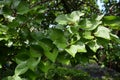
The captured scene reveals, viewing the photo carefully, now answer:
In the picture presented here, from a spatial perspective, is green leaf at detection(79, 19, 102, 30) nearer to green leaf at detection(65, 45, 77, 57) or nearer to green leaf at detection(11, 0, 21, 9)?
green leaf at detection(65, 45, 77, 57)

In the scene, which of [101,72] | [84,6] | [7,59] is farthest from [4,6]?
[101,72]

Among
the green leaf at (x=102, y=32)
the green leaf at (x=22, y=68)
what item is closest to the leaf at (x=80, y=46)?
the green leaf at (x=102, y=32)

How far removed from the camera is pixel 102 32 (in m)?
1.65

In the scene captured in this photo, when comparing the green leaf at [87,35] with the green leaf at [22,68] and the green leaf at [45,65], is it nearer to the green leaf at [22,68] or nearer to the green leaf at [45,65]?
the green leaf at [45,65]

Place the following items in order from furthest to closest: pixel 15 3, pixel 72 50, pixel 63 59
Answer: pixel 15 3 → pixel 63 59 → pixel 72 50

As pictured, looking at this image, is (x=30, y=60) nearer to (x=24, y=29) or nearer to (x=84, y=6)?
(x=24, y=29)

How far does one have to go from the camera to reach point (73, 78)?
7566 mm

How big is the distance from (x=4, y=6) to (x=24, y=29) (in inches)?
7.8

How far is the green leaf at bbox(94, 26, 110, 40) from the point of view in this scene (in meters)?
1.62

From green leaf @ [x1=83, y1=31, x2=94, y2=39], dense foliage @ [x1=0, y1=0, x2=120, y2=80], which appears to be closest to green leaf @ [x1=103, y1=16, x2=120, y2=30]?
dense foliage @ [x1=0, y1=0, x2=120, y2=80]

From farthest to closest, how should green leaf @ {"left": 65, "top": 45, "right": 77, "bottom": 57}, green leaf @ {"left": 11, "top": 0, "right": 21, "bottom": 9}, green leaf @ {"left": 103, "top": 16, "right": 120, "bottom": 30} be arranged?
green leaf @ {"left": 11, "top": 0, "right": 21, "bottom": 9}, green leaf @ {"left": 103, "top": 16, "right": 120, "bottom": 30}, green leaf @ {"left": 65, "top": 45, "right": 77, "bottom": 57}

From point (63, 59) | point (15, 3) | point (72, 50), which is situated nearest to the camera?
point (72, 50)

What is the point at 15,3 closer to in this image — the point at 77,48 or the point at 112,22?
the point at 77,48

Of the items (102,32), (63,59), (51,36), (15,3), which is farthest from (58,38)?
(15,3)
